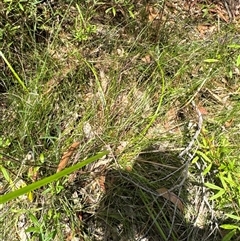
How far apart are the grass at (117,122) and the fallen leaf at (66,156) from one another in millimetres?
15

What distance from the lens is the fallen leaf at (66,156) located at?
1.90 meters

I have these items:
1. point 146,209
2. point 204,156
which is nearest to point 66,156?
point 146,209

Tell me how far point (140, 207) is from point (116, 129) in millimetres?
403

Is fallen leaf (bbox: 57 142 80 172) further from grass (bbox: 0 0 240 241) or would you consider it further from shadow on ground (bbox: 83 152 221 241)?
shadow on ground (bbox: 83 152 221 241)

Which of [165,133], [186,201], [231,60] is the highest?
[231,60]

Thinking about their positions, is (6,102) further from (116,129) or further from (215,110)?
(215,110)

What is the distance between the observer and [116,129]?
80.2 inches

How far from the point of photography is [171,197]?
1.95m

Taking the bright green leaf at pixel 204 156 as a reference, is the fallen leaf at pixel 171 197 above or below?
below

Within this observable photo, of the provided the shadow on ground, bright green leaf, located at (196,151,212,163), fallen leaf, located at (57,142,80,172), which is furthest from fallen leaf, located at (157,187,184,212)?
fallen leaf, located at (57,142,80,172)

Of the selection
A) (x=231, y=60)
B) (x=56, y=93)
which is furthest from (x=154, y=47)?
(x=56, y=93)

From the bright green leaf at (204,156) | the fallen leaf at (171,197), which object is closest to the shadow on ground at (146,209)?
the fallen leaf at (171,197)

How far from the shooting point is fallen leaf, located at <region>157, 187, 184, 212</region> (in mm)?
1938

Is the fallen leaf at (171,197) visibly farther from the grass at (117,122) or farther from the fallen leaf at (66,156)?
the fallen leaf at (66,156)
